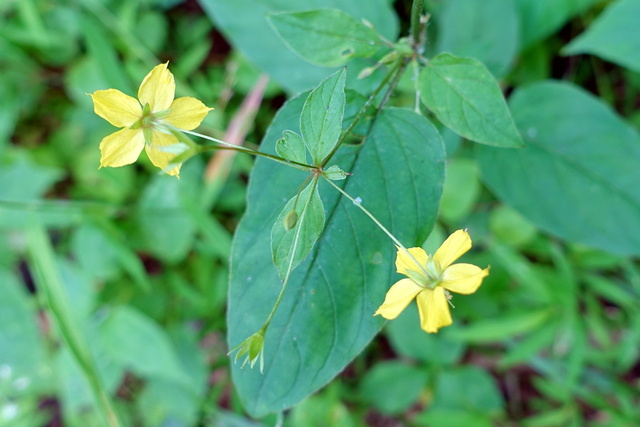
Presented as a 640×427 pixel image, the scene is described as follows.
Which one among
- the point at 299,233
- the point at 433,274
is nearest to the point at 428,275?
the point at 433,274

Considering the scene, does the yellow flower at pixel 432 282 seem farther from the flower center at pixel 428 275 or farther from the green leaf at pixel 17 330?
the green leaf at pixel 17 330

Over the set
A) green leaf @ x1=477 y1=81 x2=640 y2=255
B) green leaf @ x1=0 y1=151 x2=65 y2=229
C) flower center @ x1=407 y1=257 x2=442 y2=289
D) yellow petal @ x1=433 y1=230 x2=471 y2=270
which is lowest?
green leaf @ x1=0 y1=151 x2=65 y2=229

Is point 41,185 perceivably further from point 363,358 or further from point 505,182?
point 505,182

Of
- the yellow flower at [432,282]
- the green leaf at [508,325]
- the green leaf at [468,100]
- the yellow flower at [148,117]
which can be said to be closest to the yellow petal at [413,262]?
the yellow flower at [432,282]

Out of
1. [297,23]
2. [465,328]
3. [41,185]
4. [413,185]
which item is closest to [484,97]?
[413,185]

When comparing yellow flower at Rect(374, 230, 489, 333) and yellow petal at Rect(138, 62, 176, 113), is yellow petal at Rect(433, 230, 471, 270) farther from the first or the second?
yellow petal at Rect(138, 62, 176, 113)

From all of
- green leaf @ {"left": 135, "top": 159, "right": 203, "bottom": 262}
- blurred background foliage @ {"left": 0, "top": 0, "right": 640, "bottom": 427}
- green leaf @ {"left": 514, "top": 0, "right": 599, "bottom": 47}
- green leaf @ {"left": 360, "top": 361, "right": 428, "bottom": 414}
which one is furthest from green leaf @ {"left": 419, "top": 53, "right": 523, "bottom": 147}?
green leaf @ {"left": 360, "top": 361, "right": 428, "bottom": 414}
